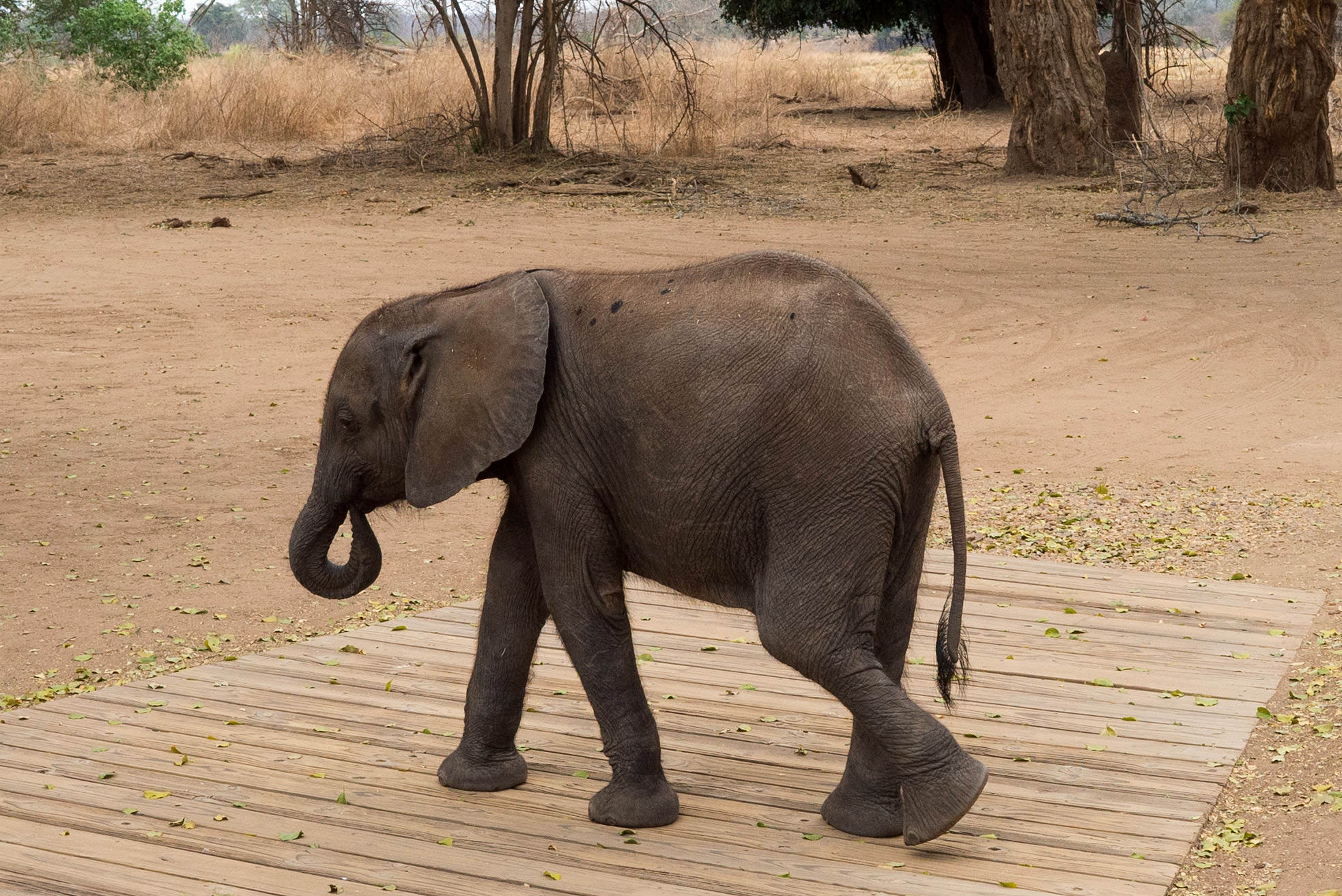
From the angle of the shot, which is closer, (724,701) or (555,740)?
(555,740)

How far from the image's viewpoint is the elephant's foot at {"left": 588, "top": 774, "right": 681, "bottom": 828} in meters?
3.84

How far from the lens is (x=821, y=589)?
134 inches

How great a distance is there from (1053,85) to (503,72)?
6997 millimetres

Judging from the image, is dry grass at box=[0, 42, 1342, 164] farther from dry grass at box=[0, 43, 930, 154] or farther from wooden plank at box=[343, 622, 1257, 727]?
wooden plank at box=[343, 622, 1257, 727]

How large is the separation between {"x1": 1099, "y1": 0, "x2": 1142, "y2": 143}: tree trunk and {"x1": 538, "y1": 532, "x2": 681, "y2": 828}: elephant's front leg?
56.0 ft

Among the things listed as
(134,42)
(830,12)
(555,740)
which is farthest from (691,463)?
(134,42)

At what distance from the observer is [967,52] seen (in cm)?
2645

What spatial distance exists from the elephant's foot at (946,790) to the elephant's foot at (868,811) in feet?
0.76

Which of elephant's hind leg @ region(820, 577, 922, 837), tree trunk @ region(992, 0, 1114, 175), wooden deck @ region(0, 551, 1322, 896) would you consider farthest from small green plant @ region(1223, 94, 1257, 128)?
elephant's hind leg @ region(820, 577, 922, 837)

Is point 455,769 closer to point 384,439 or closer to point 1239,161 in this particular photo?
point 384,439

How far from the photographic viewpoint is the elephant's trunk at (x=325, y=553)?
4078mm

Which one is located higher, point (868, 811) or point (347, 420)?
point (347, 420)

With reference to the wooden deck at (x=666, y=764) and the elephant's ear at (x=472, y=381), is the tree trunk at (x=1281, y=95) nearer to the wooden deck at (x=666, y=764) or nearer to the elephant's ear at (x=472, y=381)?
the wooden deck at (x=666, y=764)

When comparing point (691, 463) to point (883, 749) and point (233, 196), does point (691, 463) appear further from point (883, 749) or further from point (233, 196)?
point (233, 196)
